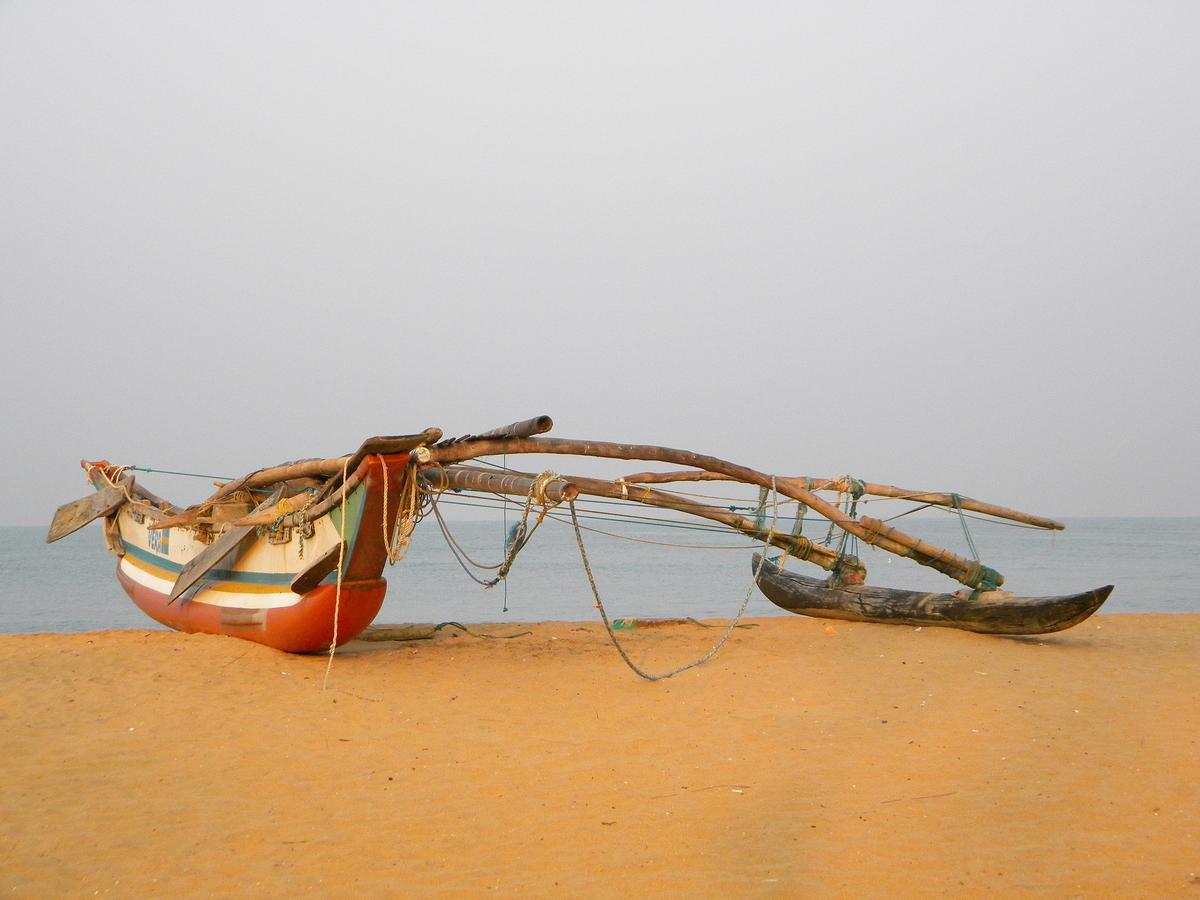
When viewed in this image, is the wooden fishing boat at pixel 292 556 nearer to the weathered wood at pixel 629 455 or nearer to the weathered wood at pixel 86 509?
the weathered wood at pixel 629 455

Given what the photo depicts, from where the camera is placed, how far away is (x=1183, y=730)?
570 cm

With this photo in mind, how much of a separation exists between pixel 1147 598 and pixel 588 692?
58.5 ft

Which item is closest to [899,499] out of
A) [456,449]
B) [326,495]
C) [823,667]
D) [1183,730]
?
[823,667]

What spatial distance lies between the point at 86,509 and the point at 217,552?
11.5ft

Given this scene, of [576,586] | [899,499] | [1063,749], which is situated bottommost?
[576,586]

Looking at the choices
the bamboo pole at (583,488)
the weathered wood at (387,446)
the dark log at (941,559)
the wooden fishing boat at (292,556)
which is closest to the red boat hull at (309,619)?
the wooden fishing boat at (292,556)

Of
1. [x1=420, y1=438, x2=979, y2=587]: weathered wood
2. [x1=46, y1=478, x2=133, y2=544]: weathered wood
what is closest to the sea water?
[x1=420, y1=438, x2=979, y2=587]: weathered wood

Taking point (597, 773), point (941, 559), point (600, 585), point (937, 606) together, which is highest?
point (941, 559)

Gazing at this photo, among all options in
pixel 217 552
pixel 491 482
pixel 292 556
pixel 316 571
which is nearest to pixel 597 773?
pixel 491 482

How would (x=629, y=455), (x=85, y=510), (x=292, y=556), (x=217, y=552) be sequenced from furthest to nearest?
1. (x=85, y=510)
2. (x=217, y=552)
3. (x=292, y=556)
4. (x=629, y=455)

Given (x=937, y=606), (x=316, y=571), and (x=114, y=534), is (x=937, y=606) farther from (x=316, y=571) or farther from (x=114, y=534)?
(x=114, y=534)

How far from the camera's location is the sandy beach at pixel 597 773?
12.4 feet

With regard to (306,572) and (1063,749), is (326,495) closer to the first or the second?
(306,572)

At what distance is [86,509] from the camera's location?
1055 cm
